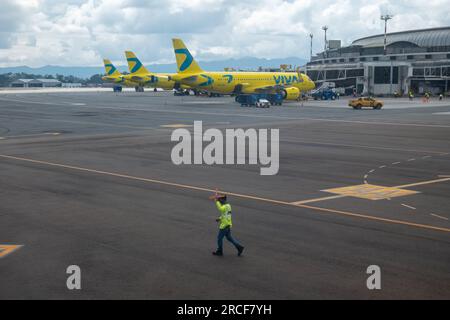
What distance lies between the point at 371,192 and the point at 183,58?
275ft

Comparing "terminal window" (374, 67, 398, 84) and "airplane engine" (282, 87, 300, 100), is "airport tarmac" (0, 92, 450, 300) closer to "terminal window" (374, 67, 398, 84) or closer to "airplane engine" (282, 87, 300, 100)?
"airplane engine" (282, 87, 300, 100)

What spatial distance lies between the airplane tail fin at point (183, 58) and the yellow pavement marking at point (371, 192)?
268ft

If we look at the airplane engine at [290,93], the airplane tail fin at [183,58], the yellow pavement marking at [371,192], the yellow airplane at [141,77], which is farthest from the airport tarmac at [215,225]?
the yellow airplane at [141,77]

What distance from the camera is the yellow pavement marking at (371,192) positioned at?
90.4 ft

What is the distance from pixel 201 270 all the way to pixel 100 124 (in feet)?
171

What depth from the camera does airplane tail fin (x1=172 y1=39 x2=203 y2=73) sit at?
4254 inches

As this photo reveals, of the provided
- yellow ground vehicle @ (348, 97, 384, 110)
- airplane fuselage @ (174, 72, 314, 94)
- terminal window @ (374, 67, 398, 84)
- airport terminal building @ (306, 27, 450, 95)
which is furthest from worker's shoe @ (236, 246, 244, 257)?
terminal window @ (374, 67, 398, 84)

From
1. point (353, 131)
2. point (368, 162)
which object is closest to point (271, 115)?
point (353, 131)

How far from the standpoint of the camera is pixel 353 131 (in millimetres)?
59156

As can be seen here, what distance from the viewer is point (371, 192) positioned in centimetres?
2845

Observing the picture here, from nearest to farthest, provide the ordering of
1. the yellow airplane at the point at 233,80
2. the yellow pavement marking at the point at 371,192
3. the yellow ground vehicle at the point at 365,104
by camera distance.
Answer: the yellow pavement marking at the point at 371,192 < the yellow ground vehicle at the point at 365,104 < the yellow airplane at the point at 233,80

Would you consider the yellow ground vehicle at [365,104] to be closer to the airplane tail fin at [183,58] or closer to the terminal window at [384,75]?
the airplane tail fin at [183,58]

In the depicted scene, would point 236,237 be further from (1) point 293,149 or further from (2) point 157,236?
(1) point 293,149

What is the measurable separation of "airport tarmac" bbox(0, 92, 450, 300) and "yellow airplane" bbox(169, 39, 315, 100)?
64.3 meters
